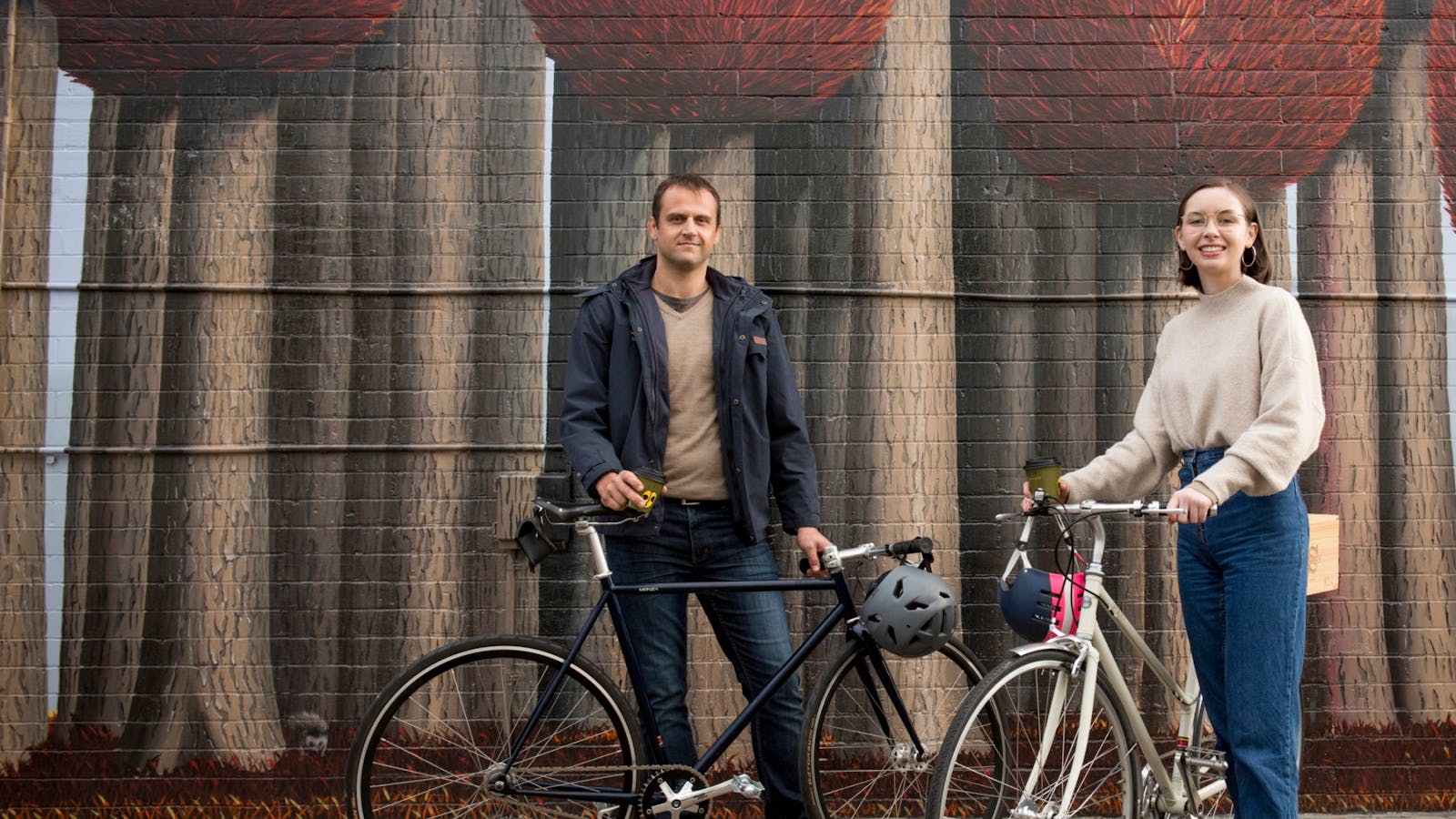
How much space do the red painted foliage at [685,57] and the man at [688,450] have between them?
1.23m

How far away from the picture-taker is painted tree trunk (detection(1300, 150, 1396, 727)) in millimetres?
4529

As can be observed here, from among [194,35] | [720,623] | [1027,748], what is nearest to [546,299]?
[720,623]

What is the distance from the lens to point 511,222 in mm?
4508

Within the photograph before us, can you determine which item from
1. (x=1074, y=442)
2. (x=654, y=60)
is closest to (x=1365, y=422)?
(x=1074, y=442)

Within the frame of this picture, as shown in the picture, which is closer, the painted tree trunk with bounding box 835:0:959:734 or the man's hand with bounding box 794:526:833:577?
the man's hand with bounding box 794:526:833:577

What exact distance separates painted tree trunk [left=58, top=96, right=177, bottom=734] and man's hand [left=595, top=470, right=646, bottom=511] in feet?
7.46

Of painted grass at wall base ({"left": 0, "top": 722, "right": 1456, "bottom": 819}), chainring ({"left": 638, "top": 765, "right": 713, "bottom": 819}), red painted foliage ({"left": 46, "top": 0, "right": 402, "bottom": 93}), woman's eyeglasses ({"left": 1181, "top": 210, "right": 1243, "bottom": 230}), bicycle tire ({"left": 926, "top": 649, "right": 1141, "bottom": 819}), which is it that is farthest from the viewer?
red painted foliage ({"left": 46, "top": 0, "right": 402, "bottom": 93})

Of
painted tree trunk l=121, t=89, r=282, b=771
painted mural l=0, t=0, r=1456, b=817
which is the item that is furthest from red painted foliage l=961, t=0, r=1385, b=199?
painted tree trunk l=121, t=89, r=282, b=771

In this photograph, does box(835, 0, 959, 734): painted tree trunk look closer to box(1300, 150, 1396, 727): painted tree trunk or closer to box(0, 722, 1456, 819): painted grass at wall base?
box(0, 722, 1456, 819): painted grass at wall base

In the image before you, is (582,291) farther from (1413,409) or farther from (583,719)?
(1413,409)

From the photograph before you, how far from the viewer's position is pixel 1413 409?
4.55m

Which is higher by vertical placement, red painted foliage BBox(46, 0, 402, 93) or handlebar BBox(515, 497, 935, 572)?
red painted foliage BBox(46, 0, 402, 93)

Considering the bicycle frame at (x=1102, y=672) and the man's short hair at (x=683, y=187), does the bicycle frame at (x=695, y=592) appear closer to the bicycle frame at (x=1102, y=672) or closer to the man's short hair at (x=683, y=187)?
the bicycle frame at (x=1102, y=672)

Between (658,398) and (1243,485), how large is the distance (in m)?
1.61
